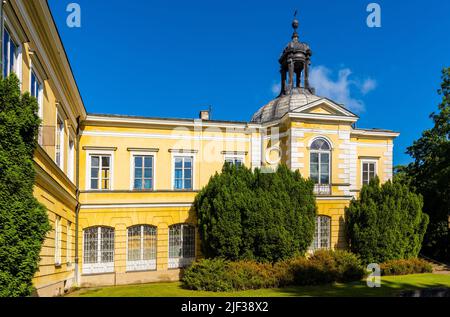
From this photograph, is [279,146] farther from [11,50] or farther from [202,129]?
[11,50]

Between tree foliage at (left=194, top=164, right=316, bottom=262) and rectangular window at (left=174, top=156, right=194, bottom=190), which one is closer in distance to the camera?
tree foliage at (left=194, top=164, right=316, bottom=262)

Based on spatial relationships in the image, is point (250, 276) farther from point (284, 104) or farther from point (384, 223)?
point (284, 104)

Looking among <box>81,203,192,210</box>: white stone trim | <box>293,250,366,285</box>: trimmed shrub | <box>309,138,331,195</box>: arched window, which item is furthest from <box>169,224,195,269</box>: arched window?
<box>309,138,331,195</box>: arched window

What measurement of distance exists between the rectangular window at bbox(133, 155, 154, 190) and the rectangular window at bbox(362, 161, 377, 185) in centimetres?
1312

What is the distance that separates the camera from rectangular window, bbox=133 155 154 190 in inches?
805

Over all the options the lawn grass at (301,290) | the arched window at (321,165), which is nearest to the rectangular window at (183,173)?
the lawn grass at (301,290)

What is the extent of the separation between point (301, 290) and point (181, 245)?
23.5ft

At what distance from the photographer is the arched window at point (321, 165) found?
2141 cm

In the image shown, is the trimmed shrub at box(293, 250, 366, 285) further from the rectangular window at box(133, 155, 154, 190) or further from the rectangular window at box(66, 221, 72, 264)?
the rectangular window at box(66, 221, 72, 264)

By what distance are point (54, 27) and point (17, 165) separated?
5884 millimetres

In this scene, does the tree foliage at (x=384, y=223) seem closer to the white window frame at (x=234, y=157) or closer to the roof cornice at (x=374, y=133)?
the roof cornice at (x=374, y=133)

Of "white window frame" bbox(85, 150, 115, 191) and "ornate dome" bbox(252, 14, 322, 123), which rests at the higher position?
"ornate dome" bbox(252, 14, 322, 123)

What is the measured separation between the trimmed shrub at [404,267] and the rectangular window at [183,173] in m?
11.1
